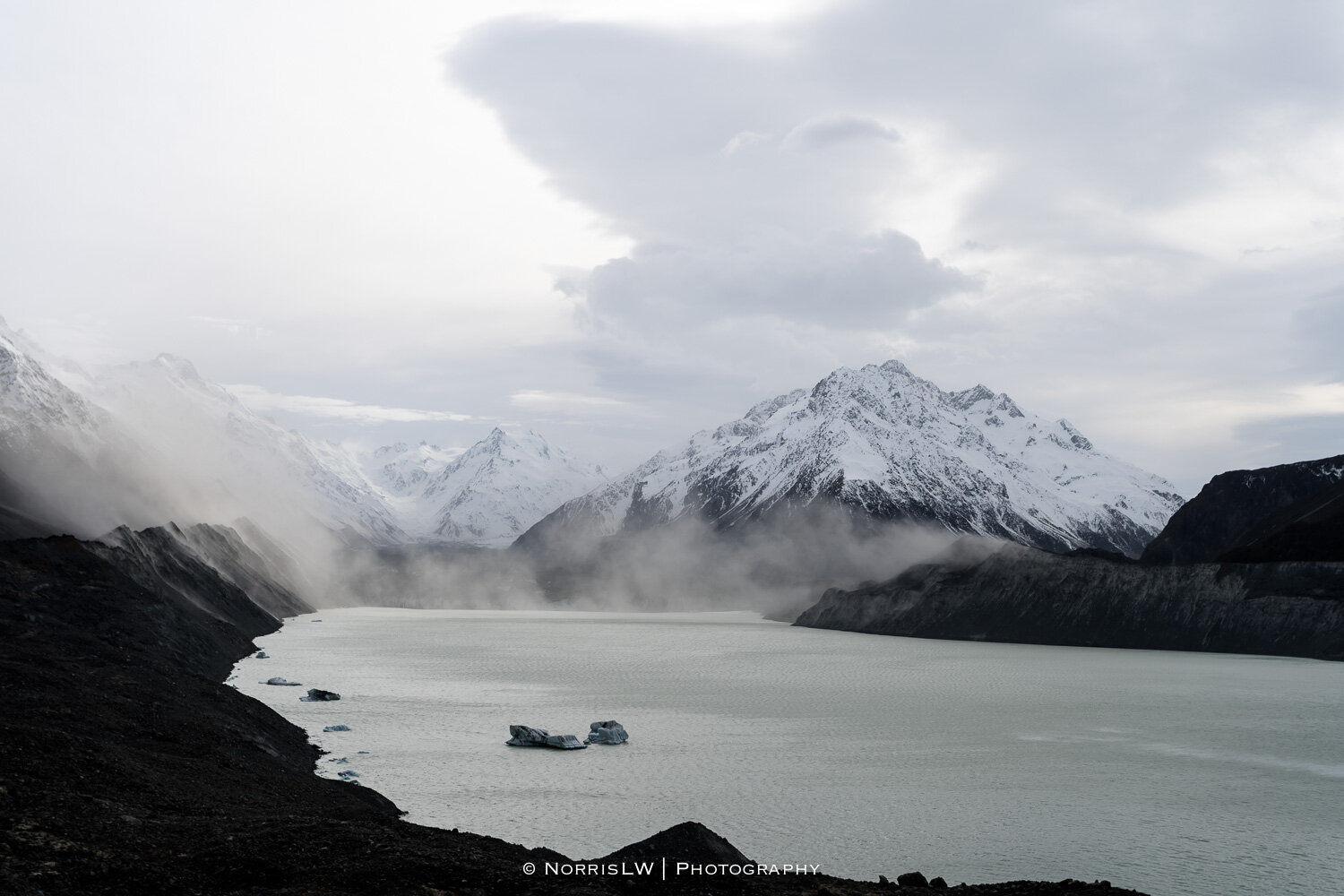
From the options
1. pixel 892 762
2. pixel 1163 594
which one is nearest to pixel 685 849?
pixel 892 762

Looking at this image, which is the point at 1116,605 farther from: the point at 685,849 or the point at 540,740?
the point at 685,849

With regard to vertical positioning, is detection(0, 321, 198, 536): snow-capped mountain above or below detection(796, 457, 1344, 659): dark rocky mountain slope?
above

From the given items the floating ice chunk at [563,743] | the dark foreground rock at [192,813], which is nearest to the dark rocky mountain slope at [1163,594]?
the floating ice chunk at [563,743]

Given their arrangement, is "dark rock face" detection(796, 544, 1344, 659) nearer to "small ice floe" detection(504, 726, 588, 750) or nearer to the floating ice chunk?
the floating ice chunk

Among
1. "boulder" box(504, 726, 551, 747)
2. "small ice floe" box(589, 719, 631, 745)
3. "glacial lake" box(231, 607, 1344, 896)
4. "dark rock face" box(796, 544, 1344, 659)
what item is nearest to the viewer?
"glacial lake" box(231, 607, 1344, 896)

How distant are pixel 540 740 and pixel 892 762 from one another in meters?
19.4

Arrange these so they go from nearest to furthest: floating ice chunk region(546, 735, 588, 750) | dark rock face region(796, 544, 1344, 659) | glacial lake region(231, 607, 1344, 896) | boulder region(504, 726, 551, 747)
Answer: glacial lake region(231, 607, 1344, 896)
floating ice chunk region(546, 735, 588, 750)
boulder region(504, 726, 551, 747)
dark rock face region(796, 544, 1344, 659)

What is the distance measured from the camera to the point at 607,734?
56906 mm

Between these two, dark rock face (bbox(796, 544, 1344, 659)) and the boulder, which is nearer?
the boulder

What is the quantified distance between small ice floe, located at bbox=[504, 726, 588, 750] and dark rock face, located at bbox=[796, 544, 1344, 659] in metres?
109

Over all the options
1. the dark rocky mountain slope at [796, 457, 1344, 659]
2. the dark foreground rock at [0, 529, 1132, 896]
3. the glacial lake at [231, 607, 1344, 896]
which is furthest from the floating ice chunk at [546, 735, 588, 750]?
the dark rocky mountain slope at [796, 457, 1344, 659]

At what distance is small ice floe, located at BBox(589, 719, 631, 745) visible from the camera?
5688 centimetres

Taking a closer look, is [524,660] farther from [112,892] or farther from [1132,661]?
[112,892]

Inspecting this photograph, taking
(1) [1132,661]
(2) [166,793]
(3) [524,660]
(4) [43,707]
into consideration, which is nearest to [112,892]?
(2) [166,793]
